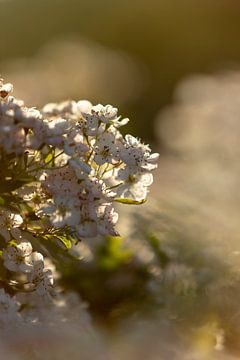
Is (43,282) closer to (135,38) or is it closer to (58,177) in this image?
(58,177)

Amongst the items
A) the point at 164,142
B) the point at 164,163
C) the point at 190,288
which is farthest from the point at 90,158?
the point at 164,142

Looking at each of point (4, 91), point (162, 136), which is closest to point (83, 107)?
point (4, 91)

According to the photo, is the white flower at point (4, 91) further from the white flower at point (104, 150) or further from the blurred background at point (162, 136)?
the blurred background at point (162, 136)

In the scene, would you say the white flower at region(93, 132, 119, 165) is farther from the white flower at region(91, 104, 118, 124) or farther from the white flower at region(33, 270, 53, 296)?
the white flower at region(33, 270, 53, 296)

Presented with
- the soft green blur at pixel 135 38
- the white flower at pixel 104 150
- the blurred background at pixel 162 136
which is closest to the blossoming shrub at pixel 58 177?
the white flower at pixel 104 150

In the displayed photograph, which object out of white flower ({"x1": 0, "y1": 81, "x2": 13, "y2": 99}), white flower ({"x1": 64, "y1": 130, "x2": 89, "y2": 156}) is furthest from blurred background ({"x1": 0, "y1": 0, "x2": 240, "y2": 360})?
white flower ({"x1": 0, "y1": 81, "x2": 13, "y2": 99})

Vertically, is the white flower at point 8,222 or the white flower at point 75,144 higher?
the white flower at point 75,144

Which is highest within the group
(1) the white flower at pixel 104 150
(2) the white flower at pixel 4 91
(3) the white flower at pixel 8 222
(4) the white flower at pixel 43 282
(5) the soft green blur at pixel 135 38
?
(2) the white flower at pixel 4 91

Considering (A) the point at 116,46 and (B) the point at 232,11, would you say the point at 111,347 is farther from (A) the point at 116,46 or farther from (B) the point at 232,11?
(B) the point at 232,11
